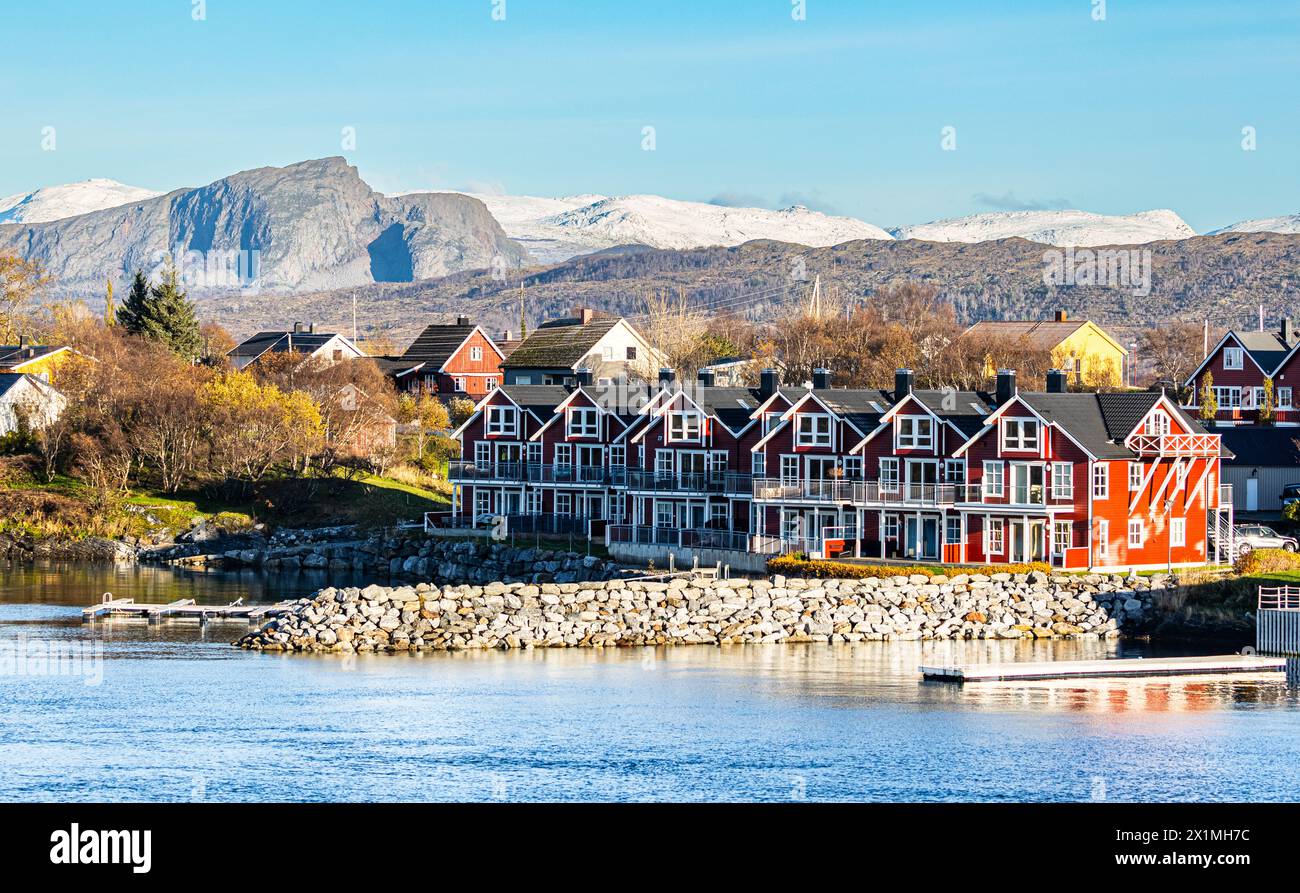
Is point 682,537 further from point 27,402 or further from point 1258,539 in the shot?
point 27,402

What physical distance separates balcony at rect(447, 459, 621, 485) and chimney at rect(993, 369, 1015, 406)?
17.7m

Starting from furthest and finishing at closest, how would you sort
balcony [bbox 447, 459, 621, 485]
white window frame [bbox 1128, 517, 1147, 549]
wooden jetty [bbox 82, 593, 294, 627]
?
balcony [bbox 447, 459, 621, 485] < white window frame [bbox 1128, 517, 1147, 549] < wooden jetty [bbox 82, 593, 294, 627]

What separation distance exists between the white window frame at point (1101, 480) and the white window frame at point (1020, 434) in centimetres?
215

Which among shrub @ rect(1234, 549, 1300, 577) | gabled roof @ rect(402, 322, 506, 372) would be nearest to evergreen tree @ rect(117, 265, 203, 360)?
gabled roof @ rect(402, 322, 506, 372)

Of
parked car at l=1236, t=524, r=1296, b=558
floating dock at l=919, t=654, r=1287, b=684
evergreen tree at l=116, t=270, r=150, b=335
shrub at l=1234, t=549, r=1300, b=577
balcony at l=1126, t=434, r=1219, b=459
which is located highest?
evergreen tree at l=116, t=270, r=150, b=335

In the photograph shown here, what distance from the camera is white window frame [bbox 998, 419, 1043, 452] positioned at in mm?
62125

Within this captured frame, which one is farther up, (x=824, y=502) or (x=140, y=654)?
(x=824, y=502)

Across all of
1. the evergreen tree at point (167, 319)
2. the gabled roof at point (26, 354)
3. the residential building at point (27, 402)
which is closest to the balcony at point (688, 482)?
the residential building at point (27, 402)

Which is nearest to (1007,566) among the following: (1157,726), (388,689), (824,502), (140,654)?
(824,502)

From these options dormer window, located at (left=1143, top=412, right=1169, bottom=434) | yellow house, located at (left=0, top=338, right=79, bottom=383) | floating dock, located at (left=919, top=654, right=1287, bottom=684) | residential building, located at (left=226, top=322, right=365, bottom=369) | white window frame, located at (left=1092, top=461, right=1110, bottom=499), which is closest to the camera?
floating dock, located at (left=919, top=654, right=1287, bottom=684)

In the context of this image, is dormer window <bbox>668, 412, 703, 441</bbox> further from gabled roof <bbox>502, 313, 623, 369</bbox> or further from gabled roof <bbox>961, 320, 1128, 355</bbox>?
gabled roof <bbox>961, 320, 1128, 355</bbox>

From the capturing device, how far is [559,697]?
4719 centimetres

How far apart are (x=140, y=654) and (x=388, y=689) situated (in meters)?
9.86
